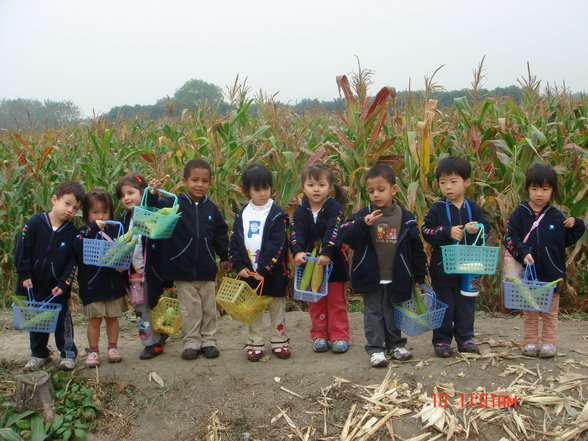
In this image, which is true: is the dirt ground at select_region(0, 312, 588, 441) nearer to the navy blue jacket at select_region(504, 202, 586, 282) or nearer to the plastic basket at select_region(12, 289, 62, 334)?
the plastic basket at select_region(12, 289, 62, 334)

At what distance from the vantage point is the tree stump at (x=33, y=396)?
3895 millimetres

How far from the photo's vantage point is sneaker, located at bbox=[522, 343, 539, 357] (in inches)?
174

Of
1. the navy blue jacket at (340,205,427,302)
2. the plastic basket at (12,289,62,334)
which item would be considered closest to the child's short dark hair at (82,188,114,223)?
the plastic basket at (12,289,62,334)

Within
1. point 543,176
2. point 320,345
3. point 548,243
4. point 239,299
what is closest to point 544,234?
point 548,243

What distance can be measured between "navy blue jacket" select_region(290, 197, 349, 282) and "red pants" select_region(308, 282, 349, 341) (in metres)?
0.13

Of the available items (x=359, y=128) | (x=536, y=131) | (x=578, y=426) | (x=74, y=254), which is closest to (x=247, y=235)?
(x=74, y=254)

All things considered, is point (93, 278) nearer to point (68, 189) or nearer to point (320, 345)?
point (68, 189)

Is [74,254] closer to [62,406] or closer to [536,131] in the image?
[62,406]

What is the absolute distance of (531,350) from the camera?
4.41 m

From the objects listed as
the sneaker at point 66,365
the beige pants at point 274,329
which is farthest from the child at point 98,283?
the beige pants at point 274,329

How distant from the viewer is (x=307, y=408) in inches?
152

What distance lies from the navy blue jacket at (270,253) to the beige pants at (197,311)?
43 cm

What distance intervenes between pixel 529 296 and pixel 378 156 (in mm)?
2201

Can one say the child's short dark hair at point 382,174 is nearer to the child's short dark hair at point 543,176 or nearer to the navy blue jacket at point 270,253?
the navy blue jacket at point 270,253
